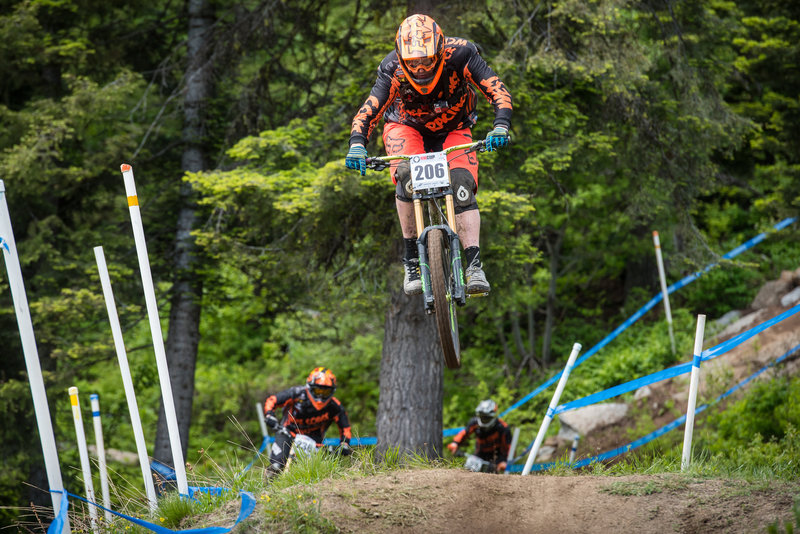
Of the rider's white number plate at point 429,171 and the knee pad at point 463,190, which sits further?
the knee pad at point 463,190

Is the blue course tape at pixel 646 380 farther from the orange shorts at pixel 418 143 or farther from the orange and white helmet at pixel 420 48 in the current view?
the orange and white helmet at pixel 420 48

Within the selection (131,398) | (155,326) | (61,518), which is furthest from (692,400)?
(61,518)

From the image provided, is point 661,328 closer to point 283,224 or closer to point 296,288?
point 296,288

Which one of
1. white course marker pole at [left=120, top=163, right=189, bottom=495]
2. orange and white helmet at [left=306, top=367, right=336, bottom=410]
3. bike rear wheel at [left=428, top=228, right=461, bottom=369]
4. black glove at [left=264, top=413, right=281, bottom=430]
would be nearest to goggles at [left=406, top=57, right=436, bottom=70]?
bike rear wheel at [left=428, top=228, right=461, bottom=369]

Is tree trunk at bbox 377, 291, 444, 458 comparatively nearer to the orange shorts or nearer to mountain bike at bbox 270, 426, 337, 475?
mountain bike at bbox 270, 426, 337, 475

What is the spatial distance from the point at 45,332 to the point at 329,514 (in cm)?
713

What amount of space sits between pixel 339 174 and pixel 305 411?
114 inches

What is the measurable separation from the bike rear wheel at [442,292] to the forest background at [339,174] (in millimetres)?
2012

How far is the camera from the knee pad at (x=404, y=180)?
566 centimetres

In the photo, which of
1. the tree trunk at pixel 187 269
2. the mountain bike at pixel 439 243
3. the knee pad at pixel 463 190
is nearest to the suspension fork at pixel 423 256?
the mountain bike at pixel 439 243

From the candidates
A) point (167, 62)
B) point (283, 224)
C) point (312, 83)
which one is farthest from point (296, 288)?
point (167, 62)

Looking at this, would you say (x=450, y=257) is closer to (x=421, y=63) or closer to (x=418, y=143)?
(x=418, y=143)

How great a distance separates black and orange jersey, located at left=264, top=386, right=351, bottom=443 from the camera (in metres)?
8.68

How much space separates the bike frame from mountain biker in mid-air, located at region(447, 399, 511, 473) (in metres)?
4.59
